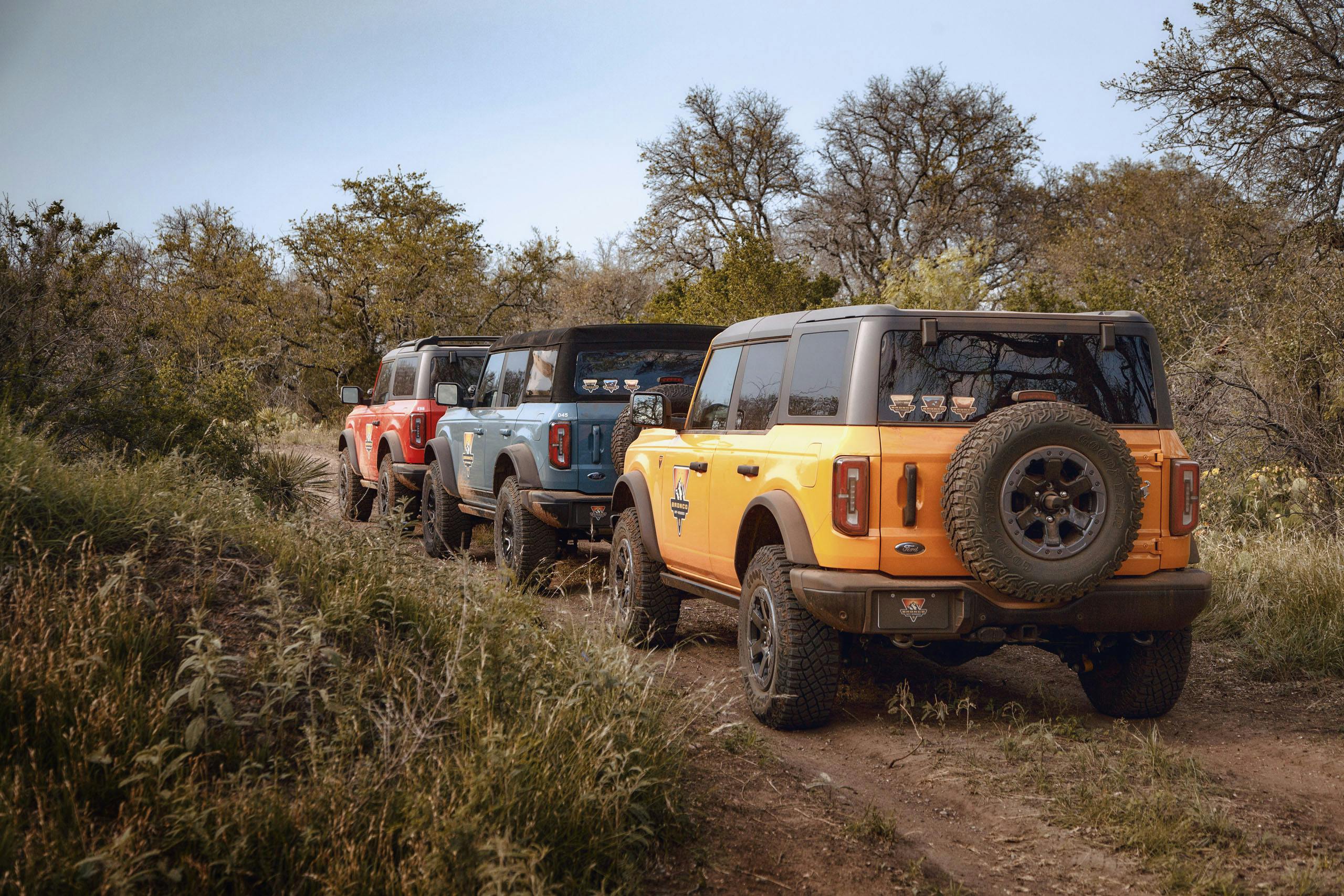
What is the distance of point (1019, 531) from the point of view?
4.73 metres

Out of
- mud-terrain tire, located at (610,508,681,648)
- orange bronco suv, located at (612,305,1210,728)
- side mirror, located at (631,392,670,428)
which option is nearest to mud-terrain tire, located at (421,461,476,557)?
mud-terrain tire, located at (610,508,681,648)

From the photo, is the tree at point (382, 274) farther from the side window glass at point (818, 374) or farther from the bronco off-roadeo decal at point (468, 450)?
the side window glass at point (818, 374)

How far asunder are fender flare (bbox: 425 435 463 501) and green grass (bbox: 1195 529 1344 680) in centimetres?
638

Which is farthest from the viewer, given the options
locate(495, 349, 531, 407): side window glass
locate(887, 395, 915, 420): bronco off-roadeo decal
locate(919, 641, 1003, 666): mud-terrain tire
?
locate(495, 349, 531, 407): side window glass

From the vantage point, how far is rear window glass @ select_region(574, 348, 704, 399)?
861 cm

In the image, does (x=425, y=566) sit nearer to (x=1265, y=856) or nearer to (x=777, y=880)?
(x=777, y=880)

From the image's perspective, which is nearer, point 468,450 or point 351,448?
point 468,450

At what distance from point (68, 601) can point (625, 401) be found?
4.99 metres

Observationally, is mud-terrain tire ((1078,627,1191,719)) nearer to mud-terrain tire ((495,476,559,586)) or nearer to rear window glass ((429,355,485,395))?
mud-terrain tire ((495,476,559,586))

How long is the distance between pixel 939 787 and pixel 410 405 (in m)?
8.60

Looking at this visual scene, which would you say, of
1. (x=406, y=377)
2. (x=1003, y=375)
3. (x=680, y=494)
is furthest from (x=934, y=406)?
(x=406, y=377)

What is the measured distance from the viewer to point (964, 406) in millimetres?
5055

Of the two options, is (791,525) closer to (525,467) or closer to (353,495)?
(525,467)

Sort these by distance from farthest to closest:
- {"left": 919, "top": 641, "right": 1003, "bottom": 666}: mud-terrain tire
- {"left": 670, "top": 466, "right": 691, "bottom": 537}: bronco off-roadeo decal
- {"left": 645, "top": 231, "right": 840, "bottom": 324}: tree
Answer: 1. {"left": 645, "top": 231, "right": 840, "bottom": 324}: tree
2. {"left": 670, "top": 466, "right": 691, "bottom": 537}: bronco off-roadeo decal
3. {"left": 919, "top": 641, "right": 1003, "bottom": 666}: mud-terrain tire
